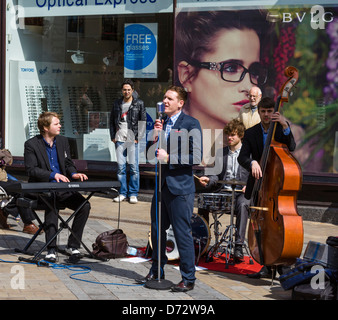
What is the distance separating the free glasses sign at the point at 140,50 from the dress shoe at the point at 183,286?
640 cm

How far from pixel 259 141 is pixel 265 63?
14.3 feet

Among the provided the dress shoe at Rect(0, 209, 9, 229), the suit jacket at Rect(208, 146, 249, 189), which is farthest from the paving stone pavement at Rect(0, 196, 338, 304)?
the suit jacket at Rect(208, 146, 249, 189)

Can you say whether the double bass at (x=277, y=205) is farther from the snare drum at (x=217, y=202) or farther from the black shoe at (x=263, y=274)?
the snare drum at (x=217, y=202)

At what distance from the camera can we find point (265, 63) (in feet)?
38.1

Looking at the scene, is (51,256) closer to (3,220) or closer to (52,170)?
(52,170)

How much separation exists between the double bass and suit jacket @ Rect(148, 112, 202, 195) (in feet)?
2.55

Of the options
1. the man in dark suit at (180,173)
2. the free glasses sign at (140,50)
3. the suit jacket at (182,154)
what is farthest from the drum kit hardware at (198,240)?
the free glasses sign at (140,50)

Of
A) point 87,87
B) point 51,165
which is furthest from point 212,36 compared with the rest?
point 51,165

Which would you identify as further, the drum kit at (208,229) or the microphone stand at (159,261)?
the drum kit at (208,229)

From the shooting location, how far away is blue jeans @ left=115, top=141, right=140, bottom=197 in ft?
39.1

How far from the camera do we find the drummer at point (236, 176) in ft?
27.0

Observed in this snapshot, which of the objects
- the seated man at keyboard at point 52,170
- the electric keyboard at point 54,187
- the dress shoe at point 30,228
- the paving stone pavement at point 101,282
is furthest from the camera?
the dress shoe at point 30,228

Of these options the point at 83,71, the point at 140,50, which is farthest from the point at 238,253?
the point at 83,71

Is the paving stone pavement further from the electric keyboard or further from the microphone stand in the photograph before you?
the electric keyboard
